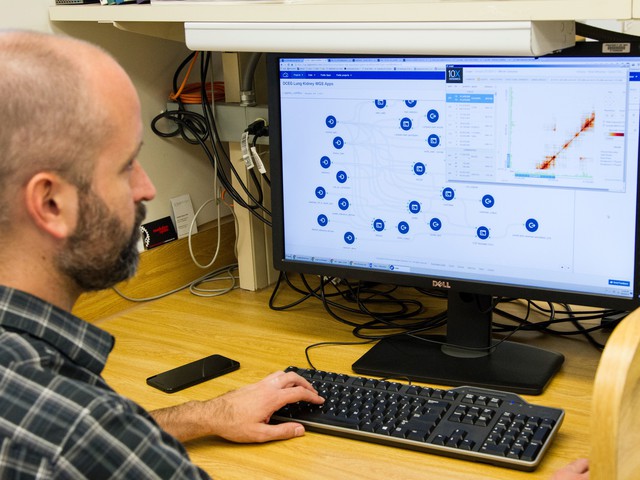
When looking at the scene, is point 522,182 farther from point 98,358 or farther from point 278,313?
point 98,358

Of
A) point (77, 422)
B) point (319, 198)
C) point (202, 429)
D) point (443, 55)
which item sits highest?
point (443, 55)

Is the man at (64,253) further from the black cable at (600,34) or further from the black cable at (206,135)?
the black cable at (206,135)

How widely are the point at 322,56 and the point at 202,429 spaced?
23.6 inches

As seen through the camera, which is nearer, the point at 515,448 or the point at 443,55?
the point at 515,448

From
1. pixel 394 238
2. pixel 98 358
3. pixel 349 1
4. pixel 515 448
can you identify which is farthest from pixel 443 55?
pixel 98 358

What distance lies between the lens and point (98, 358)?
963 millimetres

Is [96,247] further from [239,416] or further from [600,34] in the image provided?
[600,34]

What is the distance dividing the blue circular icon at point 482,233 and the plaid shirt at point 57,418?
0.65 m

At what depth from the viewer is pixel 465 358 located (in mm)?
1482

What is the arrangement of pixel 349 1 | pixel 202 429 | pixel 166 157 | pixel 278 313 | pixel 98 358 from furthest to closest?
pixel 166 157 → pixel 278 313 → pixel 349 1 → pixel 202 429 → pixel 98 358

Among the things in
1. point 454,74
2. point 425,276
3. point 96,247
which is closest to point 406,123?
point 454,74

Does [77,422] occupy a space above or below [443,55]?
below

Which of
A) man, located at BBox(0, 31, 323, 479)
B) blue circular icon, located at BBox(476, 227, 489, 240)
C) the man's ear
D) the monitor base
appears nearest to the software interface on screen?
blue circular icon, located at BBox(476, 227, 489, 240)

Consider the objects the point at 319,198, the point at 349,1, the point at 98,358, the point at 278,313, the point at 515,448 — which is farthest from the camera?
the point at 278,313
